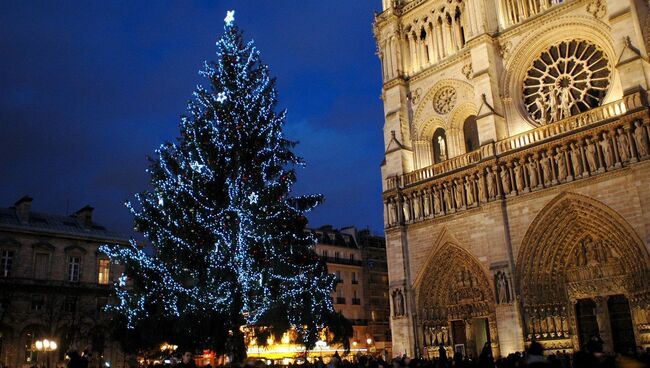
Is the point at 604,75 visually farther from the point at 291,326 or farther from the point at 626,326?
the point at 291,326

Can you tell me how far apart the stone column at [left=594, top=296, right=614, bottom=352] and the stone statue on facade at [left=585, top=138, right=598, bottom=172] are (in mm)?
4235

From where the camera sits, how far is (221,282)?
52.2 ft

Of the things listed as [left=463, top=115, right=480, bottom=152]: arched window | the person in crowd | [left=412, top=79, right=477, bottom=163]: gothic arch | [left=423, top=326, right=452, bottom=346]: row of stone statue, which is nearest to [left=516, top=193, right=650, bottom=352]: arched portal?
[left=423, top=326, right=452, bottom=346]: row of stone statue

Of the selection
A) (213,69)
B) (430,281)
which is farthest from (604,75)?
(213,69)

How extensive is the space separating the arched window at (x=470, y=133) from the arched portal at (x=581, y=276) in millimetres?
5179

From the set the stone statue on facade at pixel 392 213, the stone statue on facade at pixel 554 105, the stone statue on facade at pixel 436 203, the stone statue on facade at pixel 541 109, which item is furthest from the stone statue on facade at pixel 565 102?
the stone statue on facade at pixel 392 213

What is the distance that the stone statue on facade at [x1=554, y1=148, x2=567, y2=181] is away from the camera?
19531 millimetres

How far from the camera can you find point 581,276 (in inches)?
760

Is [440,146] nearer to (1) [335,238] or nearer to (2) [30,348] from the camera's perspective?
(1) [335,238]

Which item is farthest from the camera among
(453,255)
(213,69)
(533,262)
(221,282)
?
(453,255)

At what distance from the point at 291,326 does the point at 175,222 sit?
4.65 metres

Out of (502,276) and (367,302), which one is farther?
(367,302)

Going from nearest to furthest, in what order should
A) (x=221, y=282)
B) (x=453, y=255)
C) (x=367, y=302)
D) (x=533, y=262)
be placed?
(x=221, y=282) → (x=533, y=262) → (x=453, y=255) → (x=367, y=302)

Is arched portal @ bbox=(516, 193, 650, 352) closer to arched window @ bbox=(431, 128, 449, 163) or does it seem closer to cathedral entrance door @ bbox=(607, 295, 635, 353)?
cathedral entrance door @ bbox=(607, 295, 635, 353)
